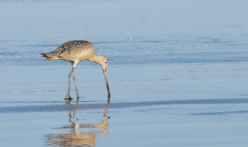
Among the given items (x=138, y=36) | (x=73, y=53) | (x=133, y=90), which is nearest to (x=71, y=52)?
(x=73, y=53)

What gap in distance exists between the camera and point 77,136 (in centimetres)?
685

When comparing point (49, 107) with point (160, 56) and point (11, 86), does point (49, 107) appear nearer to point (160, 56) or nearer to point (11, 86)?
point (11, 86)

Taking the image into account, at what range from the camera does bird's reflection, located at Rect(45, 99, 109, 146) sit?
255 inches

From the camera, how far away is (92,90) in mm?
10797

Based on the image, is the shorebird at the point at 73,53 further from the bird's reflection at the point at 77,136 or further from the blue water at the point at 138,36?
the blue water at the point at 138,36

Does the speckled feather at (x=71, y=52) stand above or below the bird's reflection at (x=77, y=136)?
above

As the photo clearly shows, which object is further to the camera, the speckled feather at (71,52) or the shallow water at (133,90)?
the speckled feather at (71,52)

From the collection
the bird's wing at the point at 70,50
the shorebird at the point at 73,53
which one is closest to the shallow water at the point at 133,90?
the shorebird at the point at 73,53

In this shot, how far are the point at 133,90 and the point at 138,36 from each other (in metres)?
11.2

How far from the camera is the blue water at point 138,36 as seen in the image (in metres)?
15.9

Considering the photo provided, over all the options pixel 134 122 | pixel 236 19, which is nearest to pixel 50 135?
pixel 134 122

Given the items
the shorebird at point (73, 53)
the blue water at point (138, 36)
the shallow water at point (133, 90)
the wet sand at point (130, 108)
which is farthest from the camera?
the blue water at point (138, 36)

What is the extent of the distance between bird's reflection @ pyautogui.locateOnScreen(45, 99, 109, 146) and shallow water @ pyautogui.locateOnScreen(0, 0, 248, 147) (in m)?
0.01

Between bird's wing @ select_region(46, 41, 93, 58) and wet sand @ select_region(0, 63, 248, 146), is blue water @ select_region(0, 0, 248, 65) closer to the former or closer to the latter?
wet sand @ select_region(0, 63, 248, 146)
